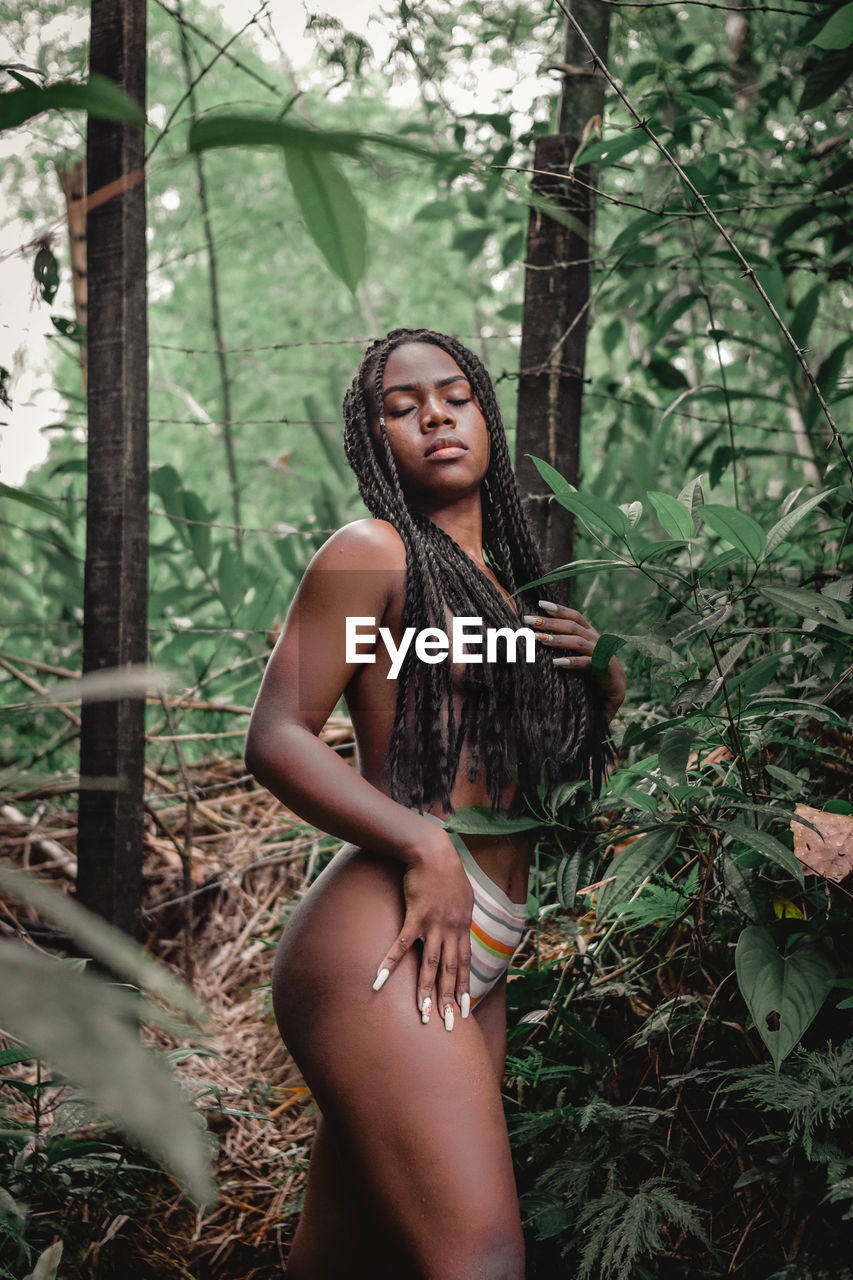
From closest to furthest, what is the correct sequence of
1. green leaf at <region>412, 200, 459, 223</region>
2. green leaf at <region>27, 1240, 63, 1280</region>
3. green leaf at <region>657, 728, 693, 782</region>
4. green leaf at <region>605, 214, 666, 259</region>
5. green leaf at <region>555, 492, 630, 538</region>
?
1. green leaf at <region>27, 1240, 63, 1280</region>
2. green leaf at <region>657, 728, 693, 782</region>
3. green leaf at <region>555, 492, 630, 538</region>
4. green leaf at <region>605, 214, 666, 259</region>
5. green leaf at <region>412, 200, 459, 223</region>

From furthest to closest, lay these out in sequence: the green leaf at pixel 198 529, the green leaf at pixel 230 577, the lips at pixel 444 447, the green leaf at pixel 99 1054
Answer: the green leaf at pixel 230 577 < the green leaf at pixel 198 529 < the lips at pixel 444 447 < the green leaf at pixel 99 1054

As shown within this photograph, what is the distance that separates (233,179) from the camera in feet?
31.4

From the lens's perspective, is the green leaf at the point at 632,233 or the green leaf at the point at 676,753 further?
the green leaf at the point at 632,233

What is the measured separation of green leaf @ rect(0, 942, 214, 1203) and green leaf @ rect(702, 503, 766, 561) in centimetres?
117

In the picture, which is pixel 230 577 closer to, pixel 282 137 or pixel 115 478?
pixel 115 478

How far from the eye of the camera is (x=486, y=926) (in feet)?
4.83

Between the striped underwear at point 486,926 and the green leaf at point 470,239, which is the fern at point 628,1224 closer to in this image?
the striped underwear at point 486,926

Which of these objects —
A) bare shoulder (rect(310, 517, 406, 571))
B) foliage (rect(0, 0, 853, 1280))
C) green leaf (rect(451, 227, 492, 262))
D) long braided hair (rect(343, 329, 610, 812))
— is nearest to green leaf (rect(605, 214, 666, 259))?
foliage (rect(0, 0, 853, 1280))

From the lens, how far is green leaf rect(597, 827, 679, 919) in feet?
4.49

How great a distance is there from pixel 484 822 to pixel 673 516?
19.7 inches

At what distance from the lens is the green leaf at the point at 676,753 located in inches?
52.7

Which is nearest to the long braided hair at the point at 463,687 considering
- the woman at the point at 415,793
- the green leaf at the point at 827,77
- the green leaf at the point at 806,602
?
the woman at the point at 415,793

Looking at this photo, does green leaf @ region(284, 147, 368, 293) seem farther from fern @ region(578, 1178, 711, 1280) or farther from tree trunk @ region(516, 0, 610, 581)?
tree trunk @ region(516, 0, 610, 581)

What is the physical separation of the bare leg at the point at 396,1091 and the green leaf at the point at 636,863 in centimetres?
25
